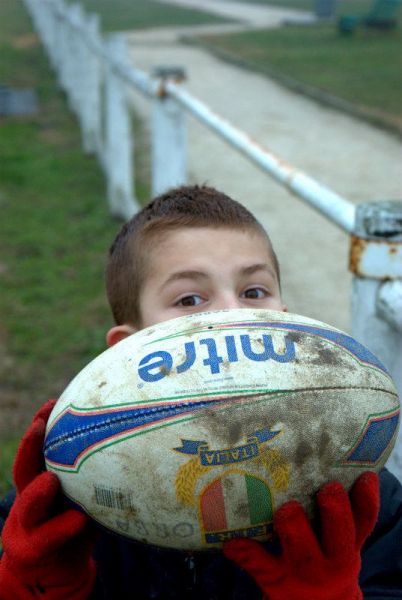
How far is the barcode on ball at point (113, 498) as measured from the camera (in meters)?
1.50

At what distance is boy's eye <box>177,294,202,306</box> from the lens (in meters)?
1.82

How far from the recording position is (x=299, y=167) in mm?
7945

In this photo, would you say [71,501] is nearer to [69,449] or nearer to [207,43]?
[69,449]

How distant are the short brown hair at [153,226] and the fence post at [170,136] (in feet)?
8.00

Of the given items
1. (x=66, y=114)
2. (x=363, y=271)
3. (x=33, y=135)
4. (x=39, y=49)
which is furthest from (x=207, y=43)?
(x=363, y=271)

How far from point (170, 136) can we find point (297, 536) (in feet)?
11.9

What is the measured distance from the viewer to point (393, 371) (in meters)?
1.99

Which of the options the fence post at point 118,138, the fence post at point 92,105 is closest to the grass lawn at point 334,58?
the fence post at point 92,105

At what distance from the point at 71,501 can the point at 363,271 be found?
90cm

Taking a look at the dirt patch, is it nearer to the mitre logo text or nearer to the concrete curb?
the concrete curb

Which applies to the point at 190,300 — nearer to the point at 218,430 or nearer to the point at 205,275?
the point at 205,275

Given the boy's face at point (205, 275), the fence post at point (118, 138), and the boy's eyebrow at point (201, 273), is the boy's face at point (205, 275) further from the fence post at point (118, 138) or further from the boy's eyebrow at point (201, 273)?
the fence post at point (118, 138)

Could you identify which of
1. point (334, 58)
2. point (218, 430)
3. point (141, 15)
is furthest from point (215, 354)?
point (141, 15)

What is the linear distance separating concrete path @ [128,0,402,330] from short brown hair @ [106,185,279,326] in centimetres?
66
